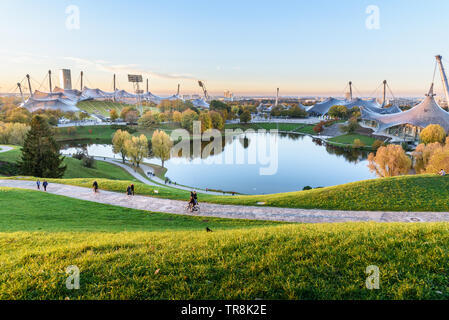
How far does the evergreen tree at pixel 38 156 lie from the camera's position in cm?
2639

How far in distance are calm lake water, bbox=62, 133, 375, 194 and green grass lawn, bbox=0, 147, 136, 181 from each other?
7.26 meters

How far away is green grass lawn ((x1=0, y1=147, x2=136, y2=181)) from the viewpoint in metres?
31.1

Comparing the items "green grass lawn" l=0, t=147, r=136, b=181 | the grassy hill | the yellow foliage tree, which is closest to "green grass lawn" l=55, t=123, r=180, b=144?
"green grass lawn" l=0, t=147, r=136, b=181

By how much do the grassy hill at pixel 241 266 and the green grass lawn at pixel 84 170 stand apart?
2856 centimetres

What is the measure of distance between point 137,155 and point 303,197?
32279 millimetres

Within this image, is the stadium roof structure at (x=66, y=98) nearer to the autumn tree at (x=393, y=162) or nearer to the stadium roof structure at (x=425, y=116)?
the stadium roof structure at (x=425, y=116)

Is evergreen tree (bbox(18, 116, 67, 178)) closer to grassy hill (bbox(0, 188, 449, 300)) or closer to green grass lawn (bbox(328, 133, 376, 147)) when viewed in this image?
grassy hill (bbox(0, 188, 449, 300))

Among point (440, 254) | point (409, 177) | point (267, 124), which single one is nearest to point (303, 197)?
point (409, 177)

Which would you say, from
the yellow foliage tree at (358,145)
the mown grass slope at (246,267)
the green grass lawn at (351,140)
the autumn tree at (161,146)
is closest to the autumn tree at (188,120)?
the autumn tree at (161,146)

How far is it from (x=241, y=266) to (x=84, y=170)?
35.4 meters

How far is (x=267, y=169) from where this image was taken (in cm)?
4119

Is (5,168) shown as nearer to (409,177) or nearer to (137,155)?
(137,155)

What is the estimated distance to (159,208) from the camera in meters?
15.0

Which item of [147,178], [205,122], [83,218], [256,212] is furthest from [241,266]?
[205,122]
